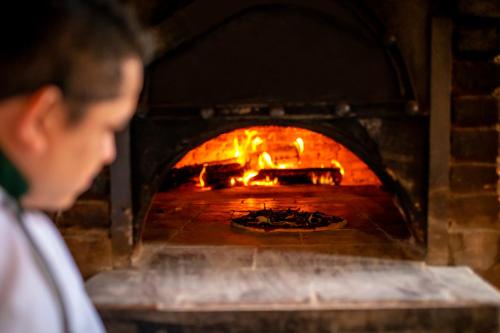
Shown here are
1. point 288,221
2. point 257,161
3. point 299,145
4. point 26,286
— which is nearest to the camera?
point 26,286

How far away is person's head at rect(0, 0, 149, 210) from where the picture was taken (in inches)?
37.9

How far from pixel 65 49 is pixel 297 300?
1.63 m

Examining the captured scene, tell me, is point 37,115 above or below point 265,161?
above

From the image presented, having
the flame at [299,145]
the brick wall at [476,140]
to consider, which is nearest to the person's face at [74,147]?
the brick wall at [476,140]

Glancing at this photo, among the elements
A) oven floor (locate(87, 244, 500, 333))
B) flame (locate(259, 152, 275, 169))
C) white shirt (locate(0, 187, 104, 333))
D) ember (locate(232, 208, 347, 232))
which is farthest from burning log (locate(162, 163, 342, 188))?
white shirt (locate(0, 187, 104, 333))

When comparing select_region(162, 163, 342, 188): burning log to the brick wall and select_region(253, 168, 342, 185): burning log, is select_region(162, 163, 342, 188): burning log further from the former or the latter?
the brick wall

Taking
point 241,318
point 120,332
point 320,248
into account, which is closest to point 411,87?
point 320,248

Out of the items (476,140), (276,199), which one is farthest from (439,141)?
(276,199)

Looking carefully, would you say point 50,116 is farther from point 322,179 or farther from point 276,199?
point 322,179

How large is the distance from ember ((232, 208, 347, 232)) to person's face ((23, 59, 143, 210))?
2.44m

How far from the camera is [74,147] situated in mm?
1023

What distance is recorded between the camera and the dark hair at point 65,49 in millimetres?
961

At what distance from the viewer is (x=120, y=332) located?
2209mm

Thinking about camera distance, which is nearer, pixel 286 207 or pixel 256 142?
pixel 286 207
